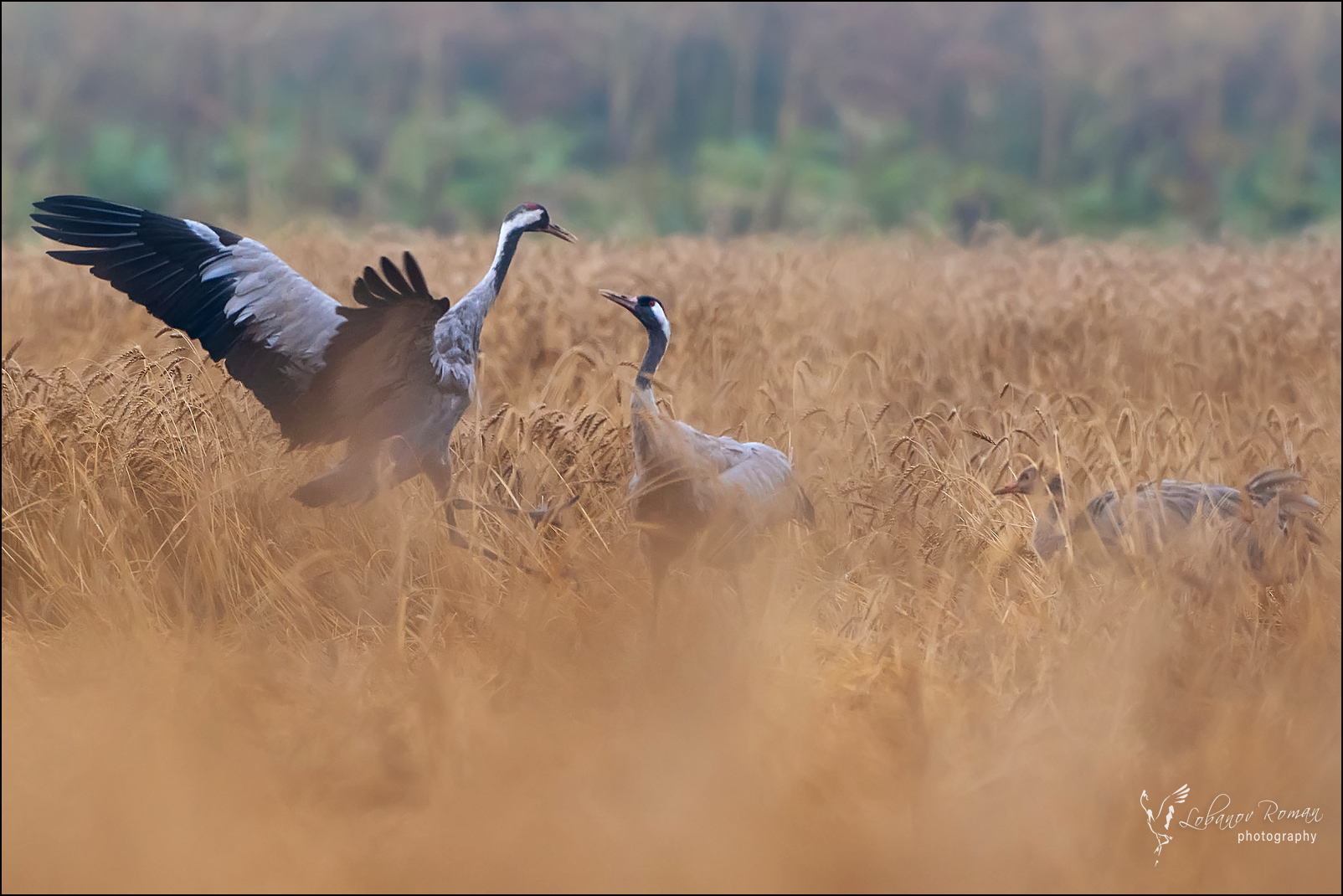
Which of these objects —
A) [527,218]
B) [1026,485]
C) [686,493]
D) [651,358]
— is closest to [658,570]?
[686,493]

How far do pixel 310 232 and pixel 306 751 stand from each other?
9.45 metres

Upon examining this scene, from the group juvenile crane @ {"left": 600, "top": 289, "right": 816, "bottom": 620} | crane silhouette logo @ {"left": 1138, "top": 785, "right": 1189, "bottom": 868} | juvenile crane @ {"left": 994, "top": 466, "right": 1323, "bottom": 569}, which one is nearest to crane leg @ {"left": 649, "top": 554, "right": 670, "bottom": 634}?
juvenile crane @ {"left": 600, "top": 289, "right": 816, "bottom": 620}

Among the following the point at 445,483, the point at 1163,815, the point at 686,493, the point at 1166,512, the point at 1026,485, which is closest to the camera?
the point at 1163,815

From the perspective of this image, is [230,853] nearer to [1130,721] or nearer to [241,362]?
[1130,721]

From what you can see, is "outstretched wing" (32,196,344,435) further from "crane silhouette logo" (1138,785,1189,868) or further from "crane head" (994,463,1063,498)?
"crane silhouette logo" (1138,785,1189,868)

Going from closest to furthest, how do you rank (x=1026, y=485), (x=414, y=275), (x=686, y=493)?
1. (x=414, y=275)
2. (x=686, y=493)
3. (x=1026, y=485)

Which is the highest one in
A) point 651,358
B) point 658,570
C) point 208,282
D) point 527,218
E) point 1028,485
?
point 527,218

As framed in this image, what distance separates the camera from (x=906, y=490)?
Answer: 3.71 metres

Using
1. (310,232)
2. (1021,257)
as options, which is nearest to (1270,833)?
(1021,257)

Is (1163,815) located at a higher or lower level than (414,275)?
lower

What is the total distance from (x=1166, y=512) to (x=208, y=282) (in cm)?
296

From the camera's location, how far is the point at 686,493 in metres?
3.25

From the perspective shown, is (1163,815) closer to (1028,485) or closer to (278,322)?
(1028,485)

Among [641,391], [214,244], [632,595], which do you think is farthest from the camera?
[214,244]
